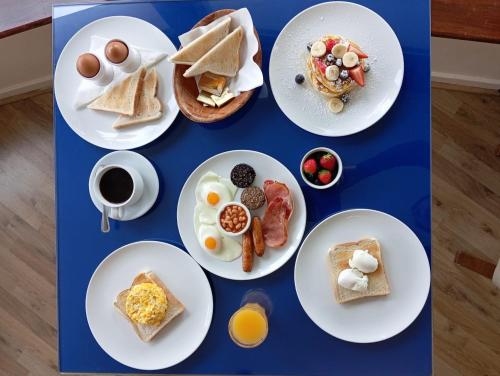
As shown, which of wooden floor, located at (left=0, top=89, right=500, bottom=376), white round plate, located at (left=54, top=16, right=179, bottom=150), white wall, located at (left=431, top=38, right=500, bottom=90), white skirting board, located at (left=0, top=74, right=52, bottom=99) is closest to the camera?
white round plate, located at (left=54, top=16, right=179, bottom=150)

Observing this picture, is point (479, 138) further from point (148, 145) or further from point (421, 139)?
point (148, 145)

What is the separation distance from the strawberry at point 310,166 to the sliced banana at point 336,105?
0.14 meters

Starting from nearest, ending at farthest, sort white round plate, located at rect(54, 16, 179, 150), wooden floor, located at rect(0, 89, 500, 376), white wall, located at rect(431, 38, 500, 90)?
white round plate, located at rect(54, 16, 179, 150) → white wall, located at rect(431, 38, 500, 90) → wooden floor, located at rect(0, 89, 500, 376)

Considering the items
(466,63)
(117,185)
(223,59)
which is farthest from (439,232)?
(117,185)

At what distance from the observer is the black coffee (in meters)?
1.28

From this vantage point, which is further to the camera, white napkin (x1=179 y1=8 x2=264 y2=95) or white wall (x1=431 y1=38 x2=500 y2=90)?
white wall (x1=431 y1=38 x2=500 y2=90)

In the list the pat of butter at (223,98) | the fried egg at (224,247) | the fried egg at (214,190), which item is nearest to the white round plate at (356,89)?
the pat of butter at (223,98)

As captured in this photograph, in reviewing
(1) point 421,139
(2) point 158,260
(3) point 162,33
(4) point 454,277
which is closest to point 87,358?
(2) point 158,260

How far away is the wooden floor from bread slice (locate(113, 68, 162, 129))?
1.08 m

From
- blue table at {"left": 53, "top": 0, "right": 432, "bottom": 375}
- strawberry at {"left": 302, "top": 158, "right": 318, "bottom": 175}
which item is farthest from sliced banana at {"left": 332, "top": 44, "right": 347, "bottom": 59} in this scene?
strawberry at {"left": 302, "top": 158, "right": 318, "bottom": 175}

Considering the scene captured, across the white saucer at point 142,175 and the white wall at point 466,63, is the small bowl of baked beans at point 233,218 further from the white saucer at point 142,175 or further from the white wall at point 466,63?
the white wall at point 466,63

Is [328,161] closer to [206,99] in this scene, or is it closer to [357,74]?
[357,74]

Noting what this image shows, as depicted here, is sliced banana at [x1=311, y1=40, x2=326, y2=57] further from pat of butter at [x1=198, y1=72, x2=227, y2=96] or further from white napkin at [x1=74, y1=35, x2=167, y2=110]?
white napkin at [x1=74, y1=35, x2=167, y2=110]

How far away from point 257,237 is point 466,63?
123 centimetres
